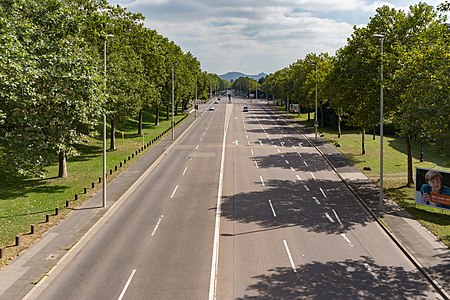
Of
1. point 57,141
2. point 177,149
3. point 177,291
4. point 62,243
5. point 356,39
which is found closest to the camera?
point 177,291

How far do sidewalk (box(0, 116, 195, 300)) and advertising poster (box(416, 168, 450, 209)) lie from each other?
1956 centimetres

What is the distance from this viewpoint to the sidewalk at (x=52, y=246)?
16156 millimetres

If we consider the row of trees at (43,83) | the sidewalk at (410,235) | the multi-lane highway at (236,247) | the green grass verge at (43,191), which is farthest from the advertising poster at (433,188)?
the green grass verge at (43,191)

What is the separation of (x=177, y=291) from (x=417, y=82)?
16.5m

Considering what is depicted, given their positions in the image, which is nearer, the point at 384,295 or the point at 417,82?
the point at 384,295

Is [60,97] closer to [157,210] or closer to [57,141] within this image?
[57,141]

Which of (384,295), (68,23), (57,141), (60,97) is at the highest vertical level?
(68,23)

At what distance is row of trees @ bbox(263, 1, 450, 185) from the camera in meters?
19.9

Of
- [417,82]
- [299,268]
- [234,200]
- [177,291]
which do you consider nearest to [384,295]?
[299,268]

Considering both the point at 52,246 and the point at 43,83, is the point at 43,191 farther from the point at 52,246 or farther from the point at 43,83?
the point at 52,246

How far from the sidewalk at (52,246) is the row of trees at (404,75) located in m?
17.7

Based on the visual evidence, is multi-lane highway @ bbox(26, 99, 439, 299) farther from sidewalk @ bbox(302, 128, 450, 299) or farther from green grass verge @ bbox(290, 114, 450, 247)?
green grass verge @ bbox(290, 114, 450, 247)

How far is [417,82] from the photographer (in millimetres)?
23094

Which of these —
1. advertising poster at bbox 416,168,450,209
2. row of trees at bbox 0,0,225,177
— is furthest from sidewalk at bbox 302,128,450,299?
row of trees at bbox 0,0,225,177
